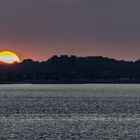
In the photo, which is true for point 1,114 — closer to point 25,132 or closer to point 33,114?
point 33,114

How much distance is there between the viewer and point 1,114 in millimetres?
126625

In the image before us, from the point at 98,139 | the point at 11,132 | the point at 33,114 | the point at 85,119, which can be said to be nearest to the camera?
the point at 98,139

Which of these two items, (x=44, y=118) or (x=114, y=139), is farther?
(x=44, y=118)

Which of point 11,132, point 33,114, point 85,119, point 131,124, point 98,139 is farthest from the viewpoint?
point 33,114

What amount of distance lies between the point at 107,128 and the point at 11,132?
11805 millimetres

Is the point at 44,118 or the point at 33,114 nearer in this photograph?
the point at 44,118

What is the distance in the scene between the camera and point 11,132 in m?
93.9

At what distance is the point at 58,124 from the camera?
346 feet

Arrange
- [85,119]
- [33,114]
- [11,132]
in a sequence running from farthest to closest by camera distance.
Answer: [33,114] < [85,119] < [11,132]

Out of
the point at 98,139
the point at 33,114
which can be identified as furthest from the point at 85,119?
the point at 98,139

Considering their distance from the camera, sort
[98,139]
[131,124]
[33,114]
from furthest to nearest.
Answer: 1. [33,114]
2. [131,124]
3. [98,139]

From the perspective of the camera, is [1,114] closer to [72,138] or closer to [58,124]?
[58,124]

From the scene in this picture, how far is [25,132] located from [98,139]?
11.4 meters

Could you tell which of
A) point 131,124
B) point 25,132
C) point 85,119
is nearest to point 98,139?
point 25,132
